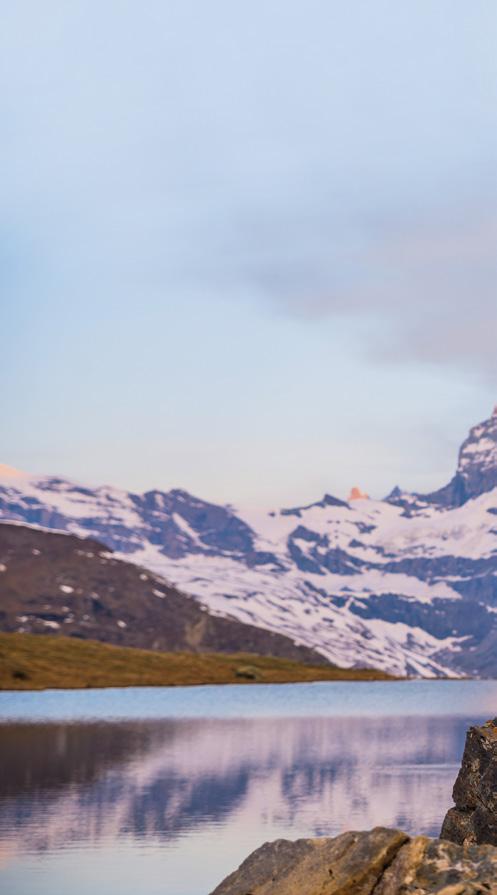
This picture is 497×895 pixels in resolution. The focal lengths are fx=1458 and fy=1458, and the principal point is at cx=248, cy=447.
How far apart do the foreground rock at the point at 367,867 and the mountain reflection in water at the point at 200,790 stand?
14.4 metres

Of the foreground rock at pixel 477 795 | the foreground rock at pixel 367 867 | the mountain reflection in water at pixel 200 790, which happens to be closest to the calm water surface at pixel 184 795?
the mountain reflection in water at pixel 200 790

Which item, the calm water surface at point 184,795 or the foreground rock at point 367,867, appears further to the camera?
the calm water surface at point 184,795

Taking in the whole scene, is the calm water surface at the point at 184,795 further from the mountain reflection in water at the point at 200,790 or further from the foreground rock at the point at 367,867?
the foreground rock at the point at 367,867

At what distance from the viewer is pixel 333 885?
25.7m

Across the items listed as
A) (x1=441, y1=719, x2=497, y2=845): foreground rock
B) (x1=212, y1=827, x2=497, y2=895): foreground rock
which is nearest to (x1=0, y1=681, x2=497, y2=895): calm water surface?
(x1=441, y1=719, x2=497, y2=845): foreground rock

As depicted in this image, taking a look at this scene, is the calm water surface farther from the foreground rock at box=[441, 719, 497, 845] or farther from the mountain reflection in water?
the foreground rock at box=[441, 719, 497, 845]

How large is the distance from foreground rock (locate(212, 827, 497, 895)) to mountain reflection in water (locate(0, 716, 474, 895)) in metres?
14.4

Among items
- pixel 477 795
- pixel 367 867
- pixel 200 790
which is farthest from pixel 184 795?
pixel 367 867

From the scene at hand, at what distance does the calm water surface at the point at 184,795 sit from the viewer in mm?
46094

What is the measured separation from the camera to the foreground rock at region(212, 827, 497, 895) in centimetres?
2452

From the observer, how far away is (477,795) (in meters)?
34.3

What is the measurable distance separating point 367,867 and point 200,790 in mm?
50315

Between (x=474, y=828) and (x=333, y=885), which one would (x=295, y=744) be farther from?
(x=333, y=885)

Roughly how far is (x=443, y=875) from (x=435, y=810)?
3988cm
